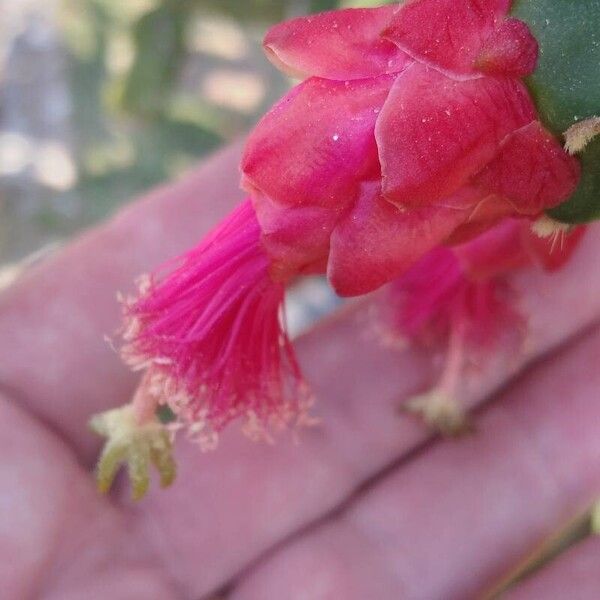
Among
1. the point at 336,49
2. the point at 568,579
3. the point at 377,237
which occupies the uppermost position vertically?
the point at 336,49

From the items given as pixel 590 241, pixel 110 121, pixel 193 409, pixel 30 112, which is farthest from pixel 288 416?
pixel 30 112

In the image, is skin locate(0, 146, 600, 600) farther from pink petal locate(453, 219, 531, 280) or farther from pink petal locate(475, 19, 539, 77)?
pink petal locate(475, 19, 539, 77)

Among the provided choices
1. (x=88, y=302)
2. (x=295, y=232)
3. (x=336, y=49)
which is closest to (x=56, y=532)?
(x=88, y=302)

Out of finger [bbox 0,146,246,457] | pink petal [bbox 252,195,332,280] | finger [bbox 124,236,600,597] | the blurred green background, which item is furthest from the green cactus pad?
finger [bbox 0,146,246,457]

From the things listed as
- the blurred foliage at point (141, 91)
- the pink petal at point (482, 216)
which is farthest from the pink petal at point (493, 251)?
the blurred foliage at point (141, 91)

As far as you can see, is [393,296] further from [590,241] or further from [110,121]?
[110,121]

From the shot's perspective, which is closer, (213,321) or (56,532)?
(213,321)

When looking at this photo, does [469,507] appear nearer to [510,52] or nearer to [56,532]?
[56,532]

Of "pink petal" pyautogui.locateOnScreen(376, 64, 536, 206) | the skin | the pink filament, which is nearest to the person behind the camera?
"pink petal" pyautogui.locateOnScreen(376, 64, 536, 206)
